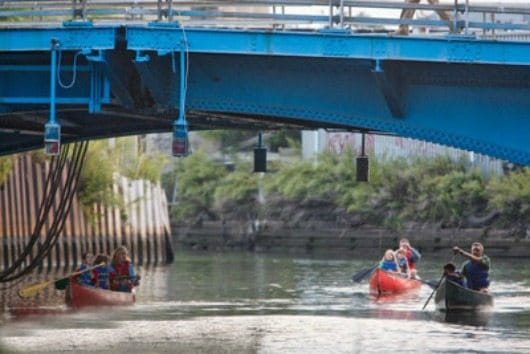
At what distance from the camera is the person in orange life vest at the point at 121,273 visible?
46844mm

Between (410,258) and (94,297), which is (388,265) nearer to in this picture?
(410,258)

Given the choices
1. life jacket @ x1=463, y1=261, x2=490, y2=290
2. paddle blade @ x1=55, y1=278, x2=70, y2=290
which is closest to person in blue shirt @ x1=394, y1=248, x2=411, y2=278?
life jacket @ x1=463, y1=261, x2=490, y2=290

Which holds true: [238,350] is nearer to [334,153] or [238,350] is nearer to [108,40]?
[108,40]

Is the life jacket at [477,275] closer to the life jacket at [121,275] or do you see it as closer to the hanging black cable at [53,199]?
the life jacket at [121,275]

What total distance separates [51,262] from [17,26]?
Answer: 115 feet

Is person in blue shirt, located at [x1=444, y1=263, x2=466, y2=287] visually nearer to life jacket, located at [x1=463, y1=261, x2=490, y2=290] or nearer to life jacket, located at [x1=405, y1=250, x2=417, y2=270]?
life jacket, located at [x1=463, y1=261, x2=490, y2=290]

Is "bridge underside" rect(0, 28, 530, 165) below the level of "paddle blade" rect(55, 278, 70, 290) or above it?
above

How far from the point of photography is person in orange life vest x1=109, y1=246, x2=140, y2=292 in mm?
46844

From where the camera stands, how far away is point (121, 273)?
4741cm

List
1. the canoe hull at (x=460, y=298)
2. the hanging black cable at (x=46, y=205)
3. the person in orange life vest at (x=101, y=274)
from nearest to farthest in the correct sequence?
the canoe hull at (x=460, y=298) → the hanging black cable at (x=46, y=205) → the person in orange life vest at (x=101, y=274)

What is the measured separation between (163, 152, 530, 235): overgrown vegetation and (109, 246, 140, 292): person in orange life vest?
36.6 meters

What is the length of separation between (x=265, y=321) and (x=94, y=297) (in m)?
6.05

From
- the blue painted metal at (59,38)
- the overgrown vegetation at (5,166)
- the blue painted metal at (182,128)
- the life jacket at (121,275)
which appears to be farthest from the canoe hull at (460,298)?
the overgrown vegetation at (5,166)

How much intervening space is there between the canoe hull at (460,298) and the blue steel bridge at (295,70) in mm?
13872
